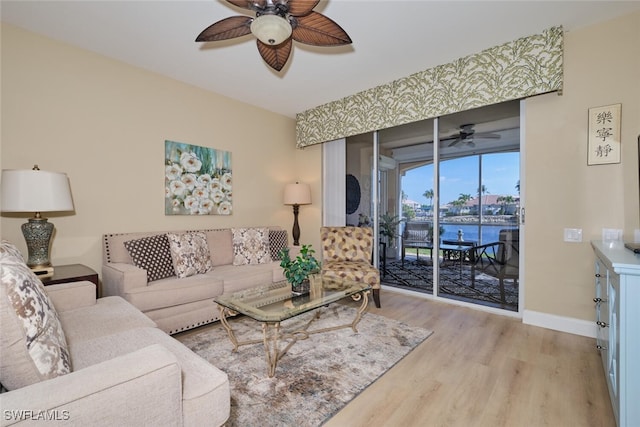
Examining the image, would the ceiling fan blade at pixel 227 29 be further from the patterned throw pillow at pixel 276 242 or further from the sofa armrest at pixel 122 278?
the patterned throw pillow at pixel 276 242

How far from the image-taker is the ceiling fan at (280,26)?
5.85 feet

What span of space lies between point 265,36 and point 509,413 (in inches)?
103

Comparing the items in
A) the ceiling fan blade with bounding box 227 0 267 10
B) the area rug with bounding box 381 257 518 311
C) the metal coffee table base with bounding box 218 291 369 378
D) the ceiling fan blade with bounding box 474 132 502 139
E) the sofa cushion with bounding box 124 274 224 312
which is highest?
the ceiling fan blade with bounding box 227 0 267 10

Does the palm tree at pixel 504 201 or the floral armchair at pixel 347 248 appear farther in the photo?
the floral armchair at pixel 347 248

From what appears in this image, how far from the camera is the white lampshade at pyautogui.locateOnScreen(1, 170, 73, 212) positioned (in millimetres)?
2119

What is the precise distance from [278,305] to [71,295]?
141cm

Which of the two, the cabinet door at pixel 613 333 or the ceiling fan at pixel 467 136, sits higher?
the ceiling fan at pixel 467 136

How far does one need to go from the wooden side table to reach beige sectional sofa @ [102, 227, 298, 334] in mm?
176

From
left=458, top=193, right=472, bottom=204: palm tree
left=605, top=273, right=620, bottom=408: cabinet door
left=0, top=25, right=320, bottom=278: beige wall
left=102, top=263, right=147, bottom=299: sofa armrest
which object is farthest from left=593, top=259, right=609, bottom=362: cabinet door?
left=0, top=25, right=320, bottom=278: beige wall

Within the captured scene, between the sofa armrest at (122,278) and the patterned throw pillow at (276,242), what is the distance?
62.0 inches

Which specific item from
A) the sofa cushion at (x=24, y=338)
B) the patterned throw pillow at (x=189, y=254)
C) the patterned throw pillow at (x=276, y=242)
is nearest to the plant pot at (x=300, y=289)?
the patterned throw pillow at (x=189, y=254)

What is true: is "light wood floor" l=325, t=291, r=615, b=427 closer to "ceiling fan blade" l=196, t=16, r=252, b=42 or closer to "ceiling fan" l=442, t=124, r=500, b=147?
"ceiling fan" l=442, t=124, r=500, b=147

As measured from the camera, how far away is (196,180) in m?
3.60

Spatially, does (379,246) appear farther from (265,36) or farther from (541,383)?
(265,36)
